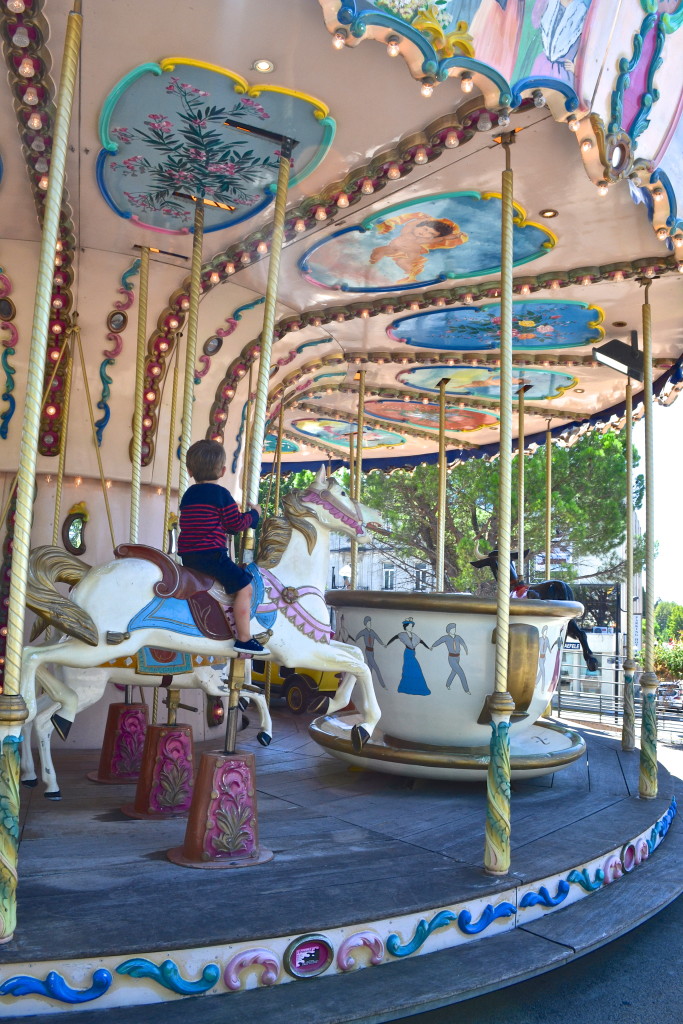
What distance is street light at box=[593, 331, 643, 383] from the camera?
7.18 m

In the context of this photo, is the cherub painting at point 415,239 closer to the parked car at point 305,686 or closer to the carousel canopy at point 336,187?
the carousel canopy at point 336,187

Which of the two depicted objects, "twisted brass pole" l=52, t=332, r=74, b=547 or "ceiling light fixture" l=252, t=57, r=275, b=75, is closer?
"ceiling light fixture" l=252, t=57, r=275, b=75

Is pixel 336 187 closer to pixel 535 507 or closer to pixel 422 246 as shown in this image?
pixel 422 246

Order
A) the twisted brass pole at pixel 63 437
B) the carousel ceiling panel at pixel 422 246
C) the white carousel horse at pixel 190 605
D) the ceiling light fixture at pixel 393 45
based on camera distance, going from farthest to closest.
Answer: the twisted brass pole at pixel 63 437 → the carousel ceiling panel at pixel 422 246 → the white carousel horse at pixel 190 605 → the ceiling light fixture at pixel 393 45

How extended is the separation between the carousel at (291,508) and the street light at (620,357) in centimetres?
4

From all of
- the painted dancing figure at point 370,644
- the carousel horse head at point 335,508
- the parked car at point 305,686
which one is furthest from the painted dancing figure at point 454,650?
the parked car at point 305,686

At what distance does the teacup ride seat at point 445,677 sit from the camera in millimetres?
5273

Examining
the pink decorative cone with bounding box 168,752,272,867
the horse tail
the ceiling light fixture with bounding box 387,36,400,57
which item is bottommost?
the pink decorative cone with bounding box 168,752,272,867

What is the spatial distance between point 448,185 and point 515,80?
166cm

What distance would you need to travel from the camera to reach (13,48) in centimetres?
395

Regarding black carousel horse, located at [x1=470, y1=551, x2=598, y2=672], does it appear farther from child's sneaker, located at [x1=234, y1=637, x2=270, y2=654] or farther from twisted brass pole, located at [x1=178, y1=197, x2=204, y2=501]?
child's sneaker, located at [x1=234, y1=637, x2=270, y2=654]

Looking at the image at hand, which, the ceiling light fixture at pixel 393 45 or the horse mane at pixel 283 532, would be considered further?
the horse mane at pixel 283 532

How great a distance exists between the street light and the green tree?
12.4 meters

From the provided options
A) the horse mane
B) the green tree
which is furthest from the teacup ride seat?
the green tree
